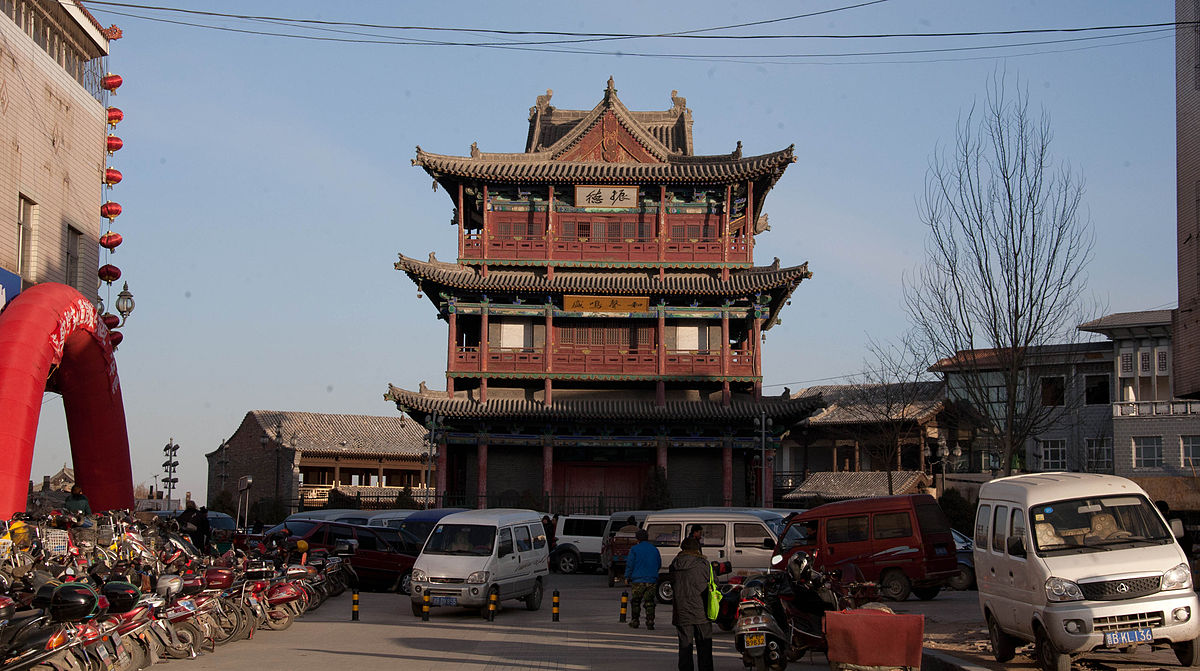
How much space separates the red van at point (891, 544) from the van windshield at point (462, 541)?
5165 mm

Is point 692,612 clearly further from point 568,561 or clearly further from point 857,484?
point 857,484

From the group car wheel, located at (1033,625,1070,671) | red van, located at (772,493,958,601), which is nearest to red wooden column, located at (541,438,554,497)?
red van, located at (772,493,958,601)

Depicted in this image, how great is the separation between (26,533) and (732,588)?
1013 centimetres

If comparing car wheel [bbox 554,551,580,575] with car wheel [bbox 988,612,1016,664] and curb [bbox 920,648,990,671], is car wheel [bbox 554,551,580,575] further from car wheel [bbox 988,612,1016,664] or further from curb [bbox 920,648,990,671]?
car wheel [bbox 988,612,1016,664]

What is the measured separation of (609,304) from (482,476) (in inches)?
312

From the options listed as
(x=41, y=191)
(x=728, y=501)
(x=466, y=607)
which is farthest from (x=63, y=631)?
(x=728, y=501)

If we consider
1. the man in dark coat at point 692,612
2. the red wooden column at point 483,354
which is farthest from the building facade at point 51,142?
the red wooden column at point 483,354

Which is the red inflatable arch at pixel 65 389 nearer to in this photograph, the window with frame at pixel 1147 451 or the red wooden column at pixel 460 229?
the red wooden column at pixel 460 229

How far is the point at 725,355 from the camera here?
42.2 metres

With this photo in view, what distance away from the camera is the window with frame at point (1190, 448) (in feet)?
163

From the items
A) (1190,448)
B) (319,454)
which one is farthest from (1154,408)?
(319,454)

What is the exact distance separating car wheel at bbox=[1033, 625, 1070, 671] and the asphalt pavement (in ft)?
9.35

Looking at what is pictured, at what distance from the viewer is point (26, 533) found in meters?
16.0

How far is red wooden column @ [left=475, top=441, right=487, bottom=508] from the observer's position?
41.1 m
